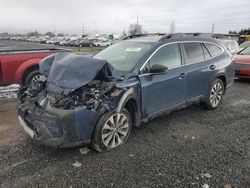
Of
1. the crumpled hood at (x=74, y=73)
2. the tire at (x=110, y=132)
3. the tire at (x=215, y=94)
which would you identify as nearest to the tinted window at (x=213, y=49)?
the tire at (x=215, y=94)

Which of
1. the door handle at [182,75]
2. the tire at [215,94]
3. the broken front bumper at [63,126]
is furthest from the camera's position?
the tire at [215,94]

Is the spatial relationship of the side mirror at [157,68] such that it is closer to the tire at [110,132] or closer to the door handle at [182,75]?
the door handle at [182,75]

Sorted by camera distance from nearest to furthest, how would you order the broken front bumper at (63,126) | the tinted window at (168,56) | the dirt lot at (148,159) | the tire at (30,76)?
the dirt lot at (148,159)
the broken front bumper at (63,126)
the tinted window at (168,56)
the tire at (30,76)

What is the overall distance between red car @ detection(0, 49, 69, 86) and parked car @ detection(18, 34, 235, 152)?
2.27 metres

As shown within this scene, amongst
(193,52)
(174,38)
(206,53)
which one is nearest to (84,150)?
(174,38)

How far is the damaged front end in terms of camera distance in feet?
12.9

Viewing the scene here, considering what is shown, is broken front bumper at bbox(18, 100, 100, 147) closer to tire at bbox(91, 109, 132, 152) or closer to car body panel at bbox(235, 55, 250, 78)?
tire at bbox(91, 109, 132, 152)

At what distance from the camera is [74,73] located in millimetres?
4551

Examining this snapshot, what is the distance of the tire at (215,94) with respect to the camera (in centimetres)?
651

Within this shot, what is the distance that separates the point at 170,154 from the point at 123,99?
111 centimetres

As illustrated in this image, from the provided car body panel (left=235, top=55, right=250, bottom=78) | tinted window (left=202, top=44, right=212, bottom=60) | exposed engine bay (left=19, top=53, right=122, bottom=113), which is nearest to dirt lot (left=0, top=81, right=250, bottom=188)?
exposed engine bay (left=19, top=53, right=122, bottom=113)

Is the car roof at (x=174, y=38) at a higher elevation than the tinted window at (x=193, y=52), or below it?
higher

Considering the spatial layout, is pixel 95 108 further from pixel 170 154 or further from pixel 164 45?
pixel 164 45

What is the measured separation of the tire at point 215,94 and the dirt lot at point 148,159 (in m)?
0.78
